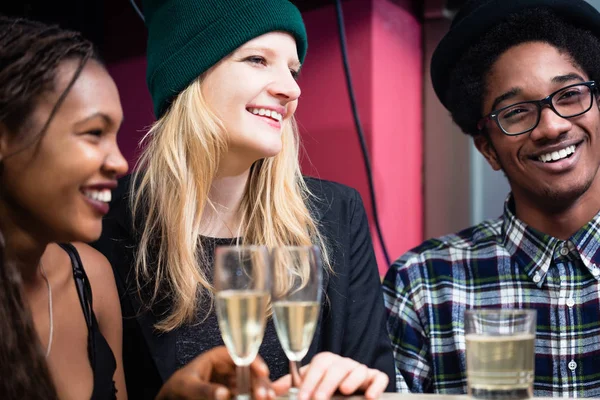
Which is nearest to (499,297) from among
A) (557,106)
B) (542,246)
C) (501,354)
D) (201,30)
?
(542,246)

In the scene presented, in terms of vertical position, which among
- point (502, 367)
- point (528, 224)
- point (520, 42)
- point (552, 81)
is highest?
point (520, 42)

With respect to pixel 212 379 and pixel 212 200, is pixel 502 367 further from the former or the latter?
pixel 212 200

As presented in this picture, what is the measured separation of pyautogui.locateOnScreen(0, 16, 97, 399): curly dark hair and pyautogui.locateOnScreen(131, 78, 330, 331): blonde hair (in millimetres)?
483

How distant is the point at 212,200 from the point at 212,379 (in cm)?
65

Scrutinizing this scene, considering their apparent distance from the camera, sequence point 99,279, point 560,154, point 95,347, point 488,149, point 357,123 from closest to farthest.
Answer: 1. point 95,347
2. point 99,279
3. point 560,154
4. point 488,149
5. point 357,123

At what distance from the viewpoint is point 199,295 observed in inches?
63.6

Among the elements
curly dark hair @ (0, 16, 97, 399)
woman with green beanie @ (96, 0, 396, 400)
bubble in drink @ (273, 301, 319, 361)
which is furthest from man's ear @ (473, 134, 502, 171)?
curly dark hair @ (0, 16, 97, 399)

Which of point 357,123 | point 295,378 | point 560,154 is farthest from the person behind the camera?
point 357,123

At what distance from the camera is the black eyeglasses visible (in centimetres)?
172

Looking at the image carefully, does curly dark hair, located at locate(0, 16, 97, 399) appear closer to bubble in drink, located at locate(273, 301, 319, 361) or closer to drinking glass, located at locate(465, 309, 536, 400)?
bubble in drink, located at locate(273, 301, 319, 361)

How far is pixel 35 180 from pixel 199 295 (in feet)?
1.96

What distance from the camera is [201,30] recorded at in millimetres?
1648

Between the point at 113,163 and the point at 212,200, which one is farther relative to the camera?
the point at 212,200

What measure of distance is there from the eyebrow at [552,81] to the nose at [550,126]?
0.07m
